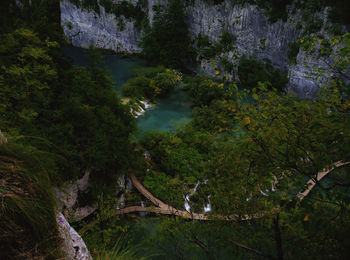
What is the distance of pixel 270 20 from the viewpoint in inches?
818

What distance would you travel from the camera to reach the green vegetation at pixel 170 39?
84.4 ft

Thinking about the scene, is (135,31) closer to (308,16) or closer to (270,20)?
(270,20)

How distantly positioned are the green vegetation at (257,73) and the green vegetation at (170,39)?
6097mm

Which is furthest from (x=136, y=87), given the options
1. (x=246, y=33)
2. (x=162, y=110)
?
(x=246, y=33)

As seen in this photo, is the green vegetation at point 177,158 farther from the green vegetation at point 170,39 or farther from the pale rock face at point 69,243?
the green vegetation at point 170,39

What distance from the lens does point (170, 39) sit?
87.4ft

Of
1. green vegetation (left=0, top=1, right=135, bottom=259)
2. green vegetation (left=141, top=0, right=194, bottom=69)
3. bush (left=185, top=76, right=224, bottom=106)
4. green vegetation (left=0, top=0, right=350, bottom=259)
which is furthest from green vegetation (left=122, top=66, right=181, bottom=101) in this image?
green vegetation (left=0, top=1, right=135, bottom=259)

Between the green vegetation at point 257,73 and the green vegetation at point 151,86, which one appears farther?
the green vegetation at point 257,73

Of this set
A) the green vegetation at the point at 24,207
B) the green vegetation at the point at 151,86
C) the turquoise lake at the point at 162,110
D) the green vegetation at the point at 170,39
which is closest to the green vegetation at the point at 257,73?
the turquoise lake at the point at 162,110

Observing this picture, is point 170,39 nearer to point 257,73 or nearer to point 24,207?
point 257,73

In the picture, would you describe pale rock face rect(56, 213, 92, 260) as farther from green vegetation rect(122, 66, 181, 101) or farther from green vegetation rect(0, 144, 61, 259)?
green vegetation rect(122, 66, 181, 101)

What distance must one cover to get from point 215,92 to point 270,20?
832cm

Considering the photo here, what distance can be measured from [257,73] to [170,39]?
9977 millimetres

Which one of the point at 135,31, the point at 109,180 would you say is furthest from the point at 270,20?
the point at 109,180
